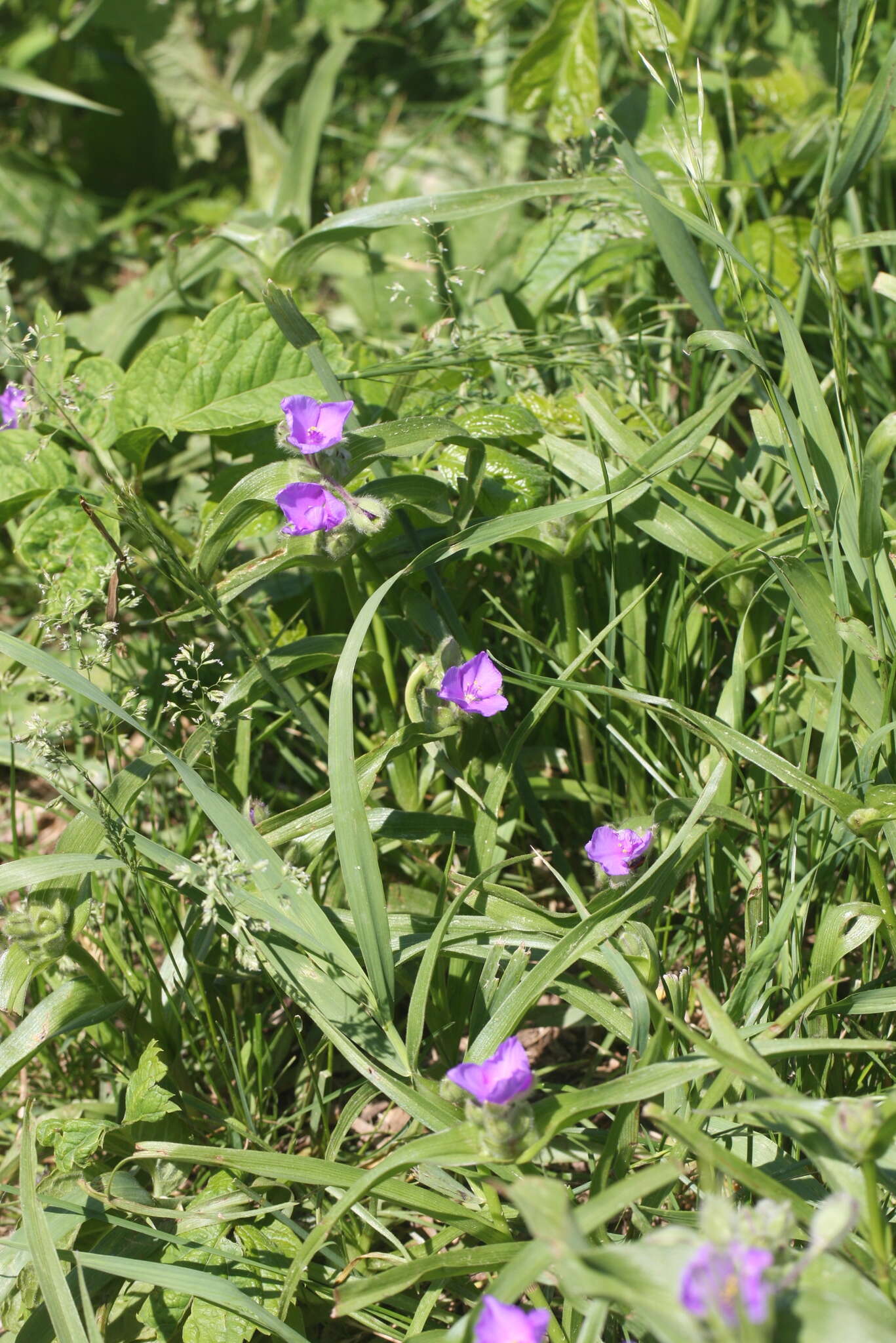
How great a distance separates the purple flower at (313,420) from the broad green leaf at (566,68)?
4.63 ft

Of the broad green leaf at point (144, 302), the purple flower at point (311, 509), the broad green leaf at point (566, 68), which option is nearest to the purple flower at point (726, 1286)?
the purple flower at point (311, 509)

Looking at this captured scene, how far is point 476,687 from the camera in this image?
1322mm

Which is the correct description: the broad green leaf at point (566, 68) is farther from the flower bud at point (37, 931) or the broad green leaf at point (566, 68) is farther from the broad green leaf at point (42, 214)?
the flower bud at point (37, 931)

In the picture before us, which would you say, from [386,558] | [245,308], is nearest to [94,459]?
[245,308]

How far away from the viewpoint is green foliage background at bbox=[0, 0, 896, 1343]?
1.05m

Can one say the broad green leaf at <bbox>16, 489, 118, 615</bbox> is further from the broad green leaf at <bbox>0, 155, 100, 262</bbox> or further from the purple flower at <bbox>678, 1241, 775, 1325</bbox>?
the broad green leaf at <bbox>0, 155, 100, 262</bbox>

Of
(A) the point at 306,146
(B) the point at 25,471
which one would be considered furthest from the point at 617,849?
(A) the point at 306,146

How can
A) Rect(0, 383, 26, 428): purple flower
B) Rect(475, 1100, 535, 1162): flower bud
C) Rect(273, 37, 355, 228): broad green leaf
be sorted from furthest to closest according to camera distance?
Rect(273, 37, 355, 228): broad green leaf → Rect(0, 383, 26, 428): purple flower → Rect(475, 1100, 535, 1162): flower bud

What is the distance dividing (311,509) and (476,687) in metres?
0.31

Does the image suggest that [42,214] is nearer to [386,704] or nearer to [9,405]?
[9,405]

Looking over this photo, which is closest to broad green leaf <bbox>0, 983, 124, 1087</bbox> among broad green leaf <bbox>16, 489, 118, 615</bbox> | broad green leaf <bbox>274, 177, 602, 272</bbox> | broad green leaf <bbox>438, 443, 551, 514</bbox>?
broad green leaf <bbox>16, 489, 118, 615</bbox>

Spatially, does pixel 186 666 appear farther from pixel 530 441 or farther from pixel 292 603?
pixel 530 441

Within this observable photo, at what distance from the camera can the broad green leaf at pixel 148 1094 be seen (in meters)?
1.17

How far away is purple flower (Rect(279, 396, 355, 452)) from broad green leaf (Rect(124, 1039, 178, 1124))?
0.72 meters
